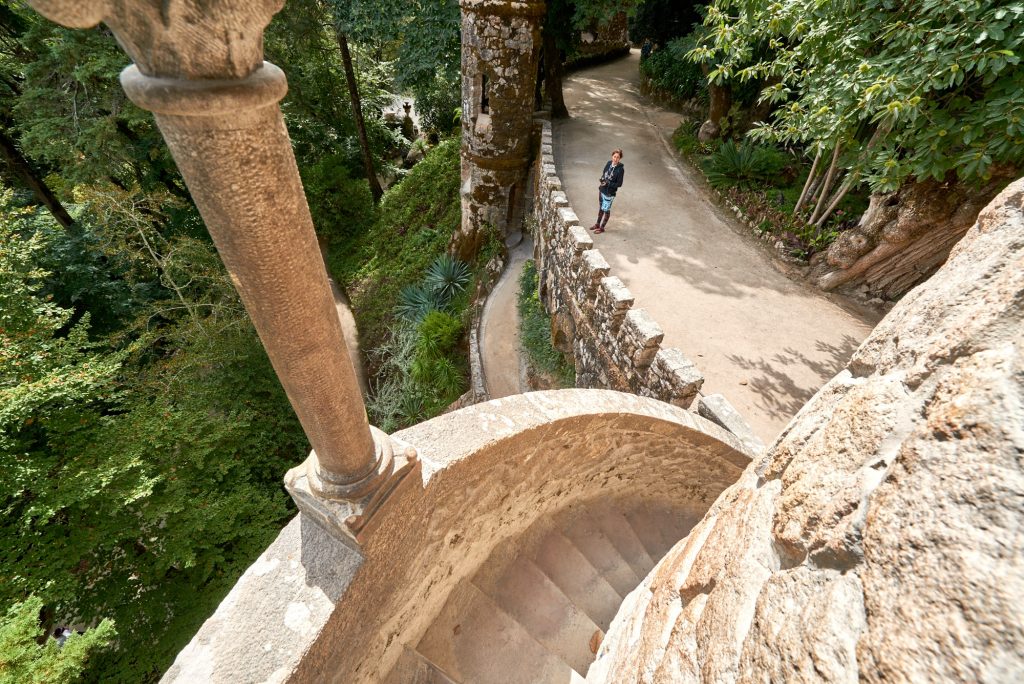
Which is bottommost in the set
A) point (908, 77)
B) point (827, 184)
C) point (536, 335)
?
point (536, 335)

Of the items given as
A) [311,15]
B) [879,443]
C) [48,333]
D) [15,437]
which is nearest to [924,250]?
[879,443]

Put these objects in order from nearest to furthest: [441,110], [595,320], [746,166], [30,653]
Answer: [30,653] < [595,320] < [746,166] < [441,110]

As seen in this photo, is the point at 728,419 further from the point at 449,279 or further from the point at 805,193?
the point at 449,279

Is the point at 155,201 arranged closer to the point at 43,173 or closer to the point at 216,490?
the point at 216,490

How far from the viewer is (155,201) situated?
8.48 m

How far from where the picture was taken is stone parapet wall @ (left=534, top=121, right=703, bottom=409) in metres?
5.16

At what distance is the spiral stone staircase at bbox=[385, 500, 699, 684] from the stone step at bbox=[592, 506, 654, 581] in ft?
0.03

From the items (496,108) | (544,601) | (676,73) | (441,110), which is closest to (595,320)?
(544,601)

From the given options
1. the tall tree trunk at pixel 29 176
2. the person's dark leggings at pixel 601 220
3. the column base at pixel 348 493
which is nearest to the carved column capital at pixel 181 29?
the column base at pixel 348 493

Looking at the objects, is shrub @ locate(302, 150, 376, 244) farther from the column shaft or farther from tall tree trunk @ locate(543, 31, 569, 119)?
the column shaft

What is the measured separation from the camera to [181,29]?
3.50 feet

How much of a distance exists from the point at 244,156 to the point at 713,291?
6.80 meters

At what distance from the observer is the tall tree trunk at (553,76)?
434 inches

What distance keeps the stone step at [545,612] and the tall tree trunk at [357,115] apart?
42.1 feet
